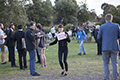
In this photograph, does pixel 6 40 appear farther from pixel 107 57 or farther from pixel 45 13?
pixel 45 13

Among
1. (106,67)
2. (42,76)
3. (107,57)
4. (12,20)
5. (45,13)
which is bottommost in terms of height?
(42,76)

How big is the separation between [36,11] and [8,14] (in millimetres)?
20857

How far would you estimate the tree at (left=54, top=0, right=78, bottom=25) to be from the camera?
56500mm

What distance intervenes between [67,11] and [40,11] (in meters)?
10.2

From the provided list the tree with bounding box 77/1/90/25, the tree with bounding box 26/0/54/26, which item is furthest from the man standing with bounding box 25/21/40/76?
the tree with bounding box 77/1/90/25

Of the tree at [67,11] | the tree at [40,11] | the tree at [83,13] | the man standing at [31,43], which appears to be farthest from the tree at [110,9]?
the man standing at [31,43]

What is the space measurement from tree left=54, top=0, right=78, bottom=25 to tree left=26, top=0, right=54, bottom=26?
3863 mm

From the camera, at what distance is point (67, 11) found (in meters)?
57.8

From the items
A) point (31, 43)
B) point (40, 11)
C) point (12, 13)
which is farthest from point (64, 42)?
point (40, 11)

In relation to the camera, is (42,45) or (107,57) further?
(42,45)

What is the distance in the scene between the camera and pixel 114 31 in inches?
190

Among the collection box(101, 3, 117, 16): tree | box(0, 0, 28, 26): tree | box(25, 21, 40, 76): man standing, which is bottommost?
box(25, 21, 40, 76): man standing

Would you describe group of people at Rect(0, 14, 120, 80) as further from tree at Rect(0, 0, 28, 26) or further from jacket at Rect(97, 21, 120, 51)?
tree at Rect(0, 0, 28, 26)

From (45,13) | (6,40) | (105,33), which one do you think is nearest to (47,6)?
(45,13)
